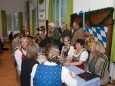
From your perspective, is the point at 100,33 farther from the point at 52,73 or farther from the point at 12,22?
the point at 12,22

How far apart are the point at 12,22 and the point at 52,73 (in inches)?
444

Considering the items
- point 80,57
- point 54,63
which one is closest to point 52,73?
point 54,63

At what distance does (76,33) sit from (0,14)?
851 cm

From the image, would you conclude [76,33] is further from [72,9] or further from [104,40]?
[72,9]

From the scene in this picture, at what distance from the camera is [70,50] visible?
10.7ft

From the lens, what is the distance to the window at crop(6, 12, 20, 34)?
11.9 m

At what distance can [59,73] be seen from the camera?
4.69 ft

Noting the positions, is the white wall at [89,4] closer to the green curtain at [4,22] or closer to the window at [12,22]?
the green curtain at [4,22]

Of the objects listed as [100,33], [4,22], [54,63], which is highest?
[4,22]

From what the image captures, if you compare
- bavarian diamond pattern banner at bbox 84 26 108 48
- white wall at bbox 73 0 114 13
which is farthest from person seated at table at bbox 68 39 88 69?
white wall at bbox 73 0 114 13

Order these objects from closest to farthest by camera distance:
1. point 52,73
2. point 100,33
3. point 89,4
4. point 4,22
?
point 52,73 < point 100,33 < point 89,4 < point 4,22

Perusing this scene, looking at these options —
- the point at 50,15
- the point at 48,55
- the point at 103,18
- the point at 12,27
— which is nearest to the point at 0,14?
the point at 12,27

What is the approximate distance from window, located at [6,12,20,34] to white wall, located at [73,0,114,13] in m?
7.99

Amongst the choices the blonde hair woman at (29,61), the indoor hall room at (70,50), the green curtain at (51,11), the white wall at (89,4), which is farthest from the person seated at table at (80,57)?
the green curtain at (51,11)
